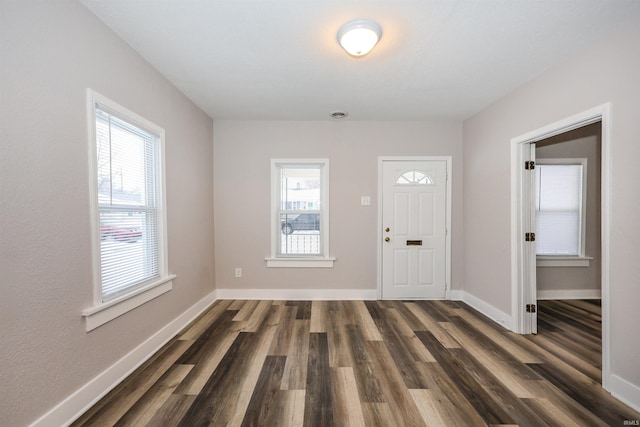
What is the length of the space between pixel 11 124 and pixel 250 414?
206 centimetres

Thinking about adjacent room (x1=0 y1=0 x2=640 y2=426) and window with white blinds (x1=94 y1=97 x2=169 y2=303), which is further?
window with white blinds (x1=94 y1=97 x2=169 y2=303)

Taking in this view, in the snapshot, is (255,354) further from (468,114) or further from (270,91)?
(468,114)

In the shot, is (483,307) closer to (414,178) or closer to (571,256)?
(571,256)

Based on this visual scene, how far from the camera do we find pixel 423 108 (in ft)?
10.3

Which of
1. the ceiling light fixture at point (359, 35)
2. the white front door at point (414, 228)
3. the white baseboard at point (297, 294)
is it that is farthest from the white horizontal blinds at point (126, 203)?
the white front door at point (414, 228)

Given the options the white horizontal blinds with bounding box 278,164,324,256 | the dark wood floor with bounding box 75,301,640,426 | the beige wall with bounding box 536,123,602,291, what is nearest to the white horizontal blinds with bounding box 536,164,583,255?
the beige wall with bounding box 536,123,602,291

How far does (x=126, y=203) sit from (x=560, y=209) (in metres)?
5.39

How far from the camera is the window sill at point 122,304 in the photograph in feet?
5.38

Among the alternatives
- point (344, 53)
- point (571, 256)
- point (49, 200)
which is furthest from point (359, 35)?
point (571, 256)

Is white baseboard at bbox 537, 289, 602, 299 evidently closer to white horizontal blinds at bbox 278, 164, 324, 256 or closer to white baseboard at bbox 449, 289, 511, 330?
white baseboard at bbox 449, 289, 511, 330

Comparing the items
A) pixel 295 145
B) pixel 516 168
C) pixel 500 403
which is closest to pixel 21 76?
pixel 295 145

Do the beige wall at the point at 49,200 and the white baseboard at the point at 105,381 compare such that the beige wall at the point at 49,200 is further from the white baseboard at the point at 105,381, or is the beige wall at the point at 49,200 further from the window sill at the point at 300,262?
the window sill at the point at 300,262

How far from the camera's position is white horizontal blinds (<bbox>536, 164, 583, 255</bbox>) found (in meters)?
3.62

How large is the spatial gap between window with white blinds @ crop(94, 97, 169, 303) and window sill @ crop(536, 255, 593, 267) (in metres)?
4.93
